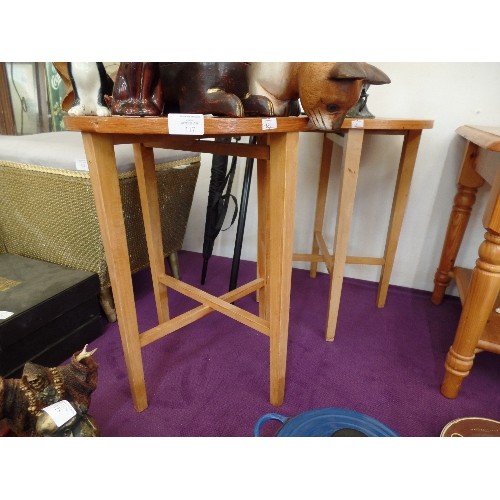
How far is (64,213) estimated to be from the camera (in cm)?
100

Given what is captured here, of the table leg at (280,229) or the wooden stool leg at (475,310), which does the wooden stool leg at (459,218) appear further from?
the table leg at (280,229)

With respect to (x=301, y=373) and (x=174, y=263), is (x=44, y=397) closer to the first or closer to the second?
(x=301, y=373)

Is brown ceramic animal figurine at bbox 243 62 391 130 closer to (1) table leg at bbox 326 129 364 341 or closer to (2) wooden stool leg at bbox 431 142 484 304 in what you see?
(1) table leg at bbox 326 129 364 341

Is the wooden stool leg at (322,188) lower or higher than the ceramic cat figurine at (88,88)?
lower

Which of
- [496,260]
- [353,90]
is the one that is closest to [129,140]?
[353,90]

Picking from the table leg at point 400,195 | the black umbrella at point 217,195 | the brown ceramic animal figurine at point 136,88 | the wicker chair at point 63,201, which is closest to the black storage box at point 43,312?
the wicker chair at point 63,201

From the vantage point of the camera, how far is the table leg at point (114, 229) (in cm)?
60

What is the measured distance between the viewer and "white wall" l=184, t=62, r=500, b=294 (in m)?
1.19

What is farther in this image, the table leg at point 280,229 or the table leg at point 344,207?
the table leg at point 344,207

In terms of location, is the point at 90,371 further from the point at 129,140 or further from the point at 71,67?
the point at 71,67

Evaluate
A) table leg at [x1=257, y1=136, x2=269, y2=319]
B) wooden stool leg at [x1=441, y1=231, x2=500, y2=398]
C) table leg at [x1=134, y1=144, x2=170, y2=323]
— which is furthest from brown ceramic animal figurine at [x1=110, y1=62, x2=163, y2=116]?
wooden stool leg at [x1=441, y1=231, x2=500, y2=398]

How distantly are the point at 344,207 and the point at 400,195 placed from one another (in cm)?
31

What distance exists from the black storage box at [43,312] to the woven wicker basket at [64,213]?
5cm

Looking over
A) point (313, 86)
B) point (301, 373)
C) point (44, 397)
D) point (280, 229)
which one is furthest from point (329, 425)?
point (313, 86)
